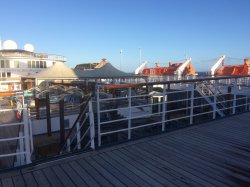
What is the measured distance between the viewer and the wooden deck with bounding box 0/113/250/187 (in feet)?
9.13

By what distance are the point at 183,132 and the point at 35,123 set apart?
26.7 feet

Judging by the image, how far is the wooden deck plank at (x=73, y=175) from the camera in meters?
2.74

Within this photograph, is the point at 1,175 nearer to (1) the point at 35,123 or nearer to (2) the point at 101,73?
(1) the point at 35,123

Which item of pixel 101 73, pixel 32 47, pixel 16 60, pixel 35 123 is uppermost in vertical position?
pixel 32 47

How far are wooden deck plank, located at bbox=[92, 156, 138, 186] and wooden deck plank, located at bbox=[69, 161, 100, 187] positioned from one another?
30cm

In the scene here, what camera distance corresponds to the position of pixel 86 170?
122 inches

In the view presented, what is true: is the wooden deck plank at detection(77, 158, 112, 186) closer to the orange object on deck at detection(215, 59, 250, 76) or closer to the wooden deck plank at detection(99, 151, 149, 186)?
the wooden deck plank at detection(99, 151, 149, 186)

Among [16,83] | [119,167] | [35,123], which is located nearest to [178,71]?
[16,83]

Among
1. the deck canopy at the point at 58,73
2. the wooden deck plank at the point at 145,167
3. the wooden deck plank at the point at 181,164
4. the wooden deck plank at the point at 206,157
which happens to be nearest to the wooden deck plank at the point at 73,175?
the wooden deck plank at the point at 145,167

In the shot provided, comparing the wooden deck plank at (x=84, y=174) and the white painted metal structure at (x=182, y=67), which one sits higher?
the white painted metal structure at (x=182, y=67)

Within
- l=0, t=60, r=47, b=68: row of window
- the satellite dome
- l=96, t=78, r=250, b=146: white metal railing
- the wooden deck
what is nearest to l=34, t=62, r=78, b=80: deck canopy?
l=96, t=78, r=250, b=146: white metal railing

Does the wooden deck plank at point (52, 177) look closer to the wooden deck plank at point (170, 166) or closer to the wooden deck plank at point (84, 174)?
the wooden deck plank at point (84, 174)

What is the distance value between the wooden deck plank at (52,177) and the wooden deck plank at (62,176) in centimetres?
4

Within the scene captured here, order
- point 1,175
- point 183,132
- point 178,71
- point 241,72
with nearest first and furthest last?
point 1,175 → point 183,132 → point 241,72 → point 178,71
